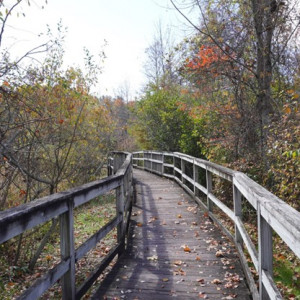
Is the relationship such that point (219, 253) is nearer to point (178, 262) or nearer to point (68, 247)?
point (178, 262)

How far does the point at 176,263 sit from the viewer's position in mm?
4551

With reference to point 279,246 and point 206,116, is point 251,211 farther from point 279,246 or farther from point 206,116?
point 206,116

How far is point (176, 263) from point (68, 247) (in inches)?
80.3

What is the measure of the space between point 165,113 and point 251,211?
9.38 metres

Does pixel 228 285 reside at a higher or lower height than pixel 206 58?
lower

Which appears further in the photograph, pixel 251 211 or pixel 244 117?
pixel 244 117

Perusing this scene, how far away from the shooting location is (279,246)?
6.12 metres

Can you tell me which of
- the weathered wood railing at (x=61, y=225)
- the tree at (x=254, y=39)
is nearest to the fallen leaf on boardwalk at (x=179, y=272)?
the weathered wood railing at (x=61, y=225)

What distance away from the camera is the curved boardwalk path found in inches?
144

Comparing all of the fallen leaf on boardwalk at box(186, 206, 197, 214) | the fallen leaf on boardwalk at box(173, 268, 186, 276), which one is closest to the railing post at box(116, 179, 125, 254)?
the fallen leaf on boardwalk at box(173, 268, 186, 276)

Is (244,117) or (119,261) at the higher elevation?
(244,117)

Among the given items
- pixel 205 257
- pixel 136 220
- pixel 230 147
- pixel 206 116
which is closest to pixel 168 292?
pixel 205 257

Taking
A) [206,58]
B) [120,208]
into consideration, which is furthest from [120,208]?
[206,58]

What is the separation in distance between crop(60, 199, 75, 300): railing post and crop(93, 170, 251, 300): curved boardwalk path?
0.64 meters
